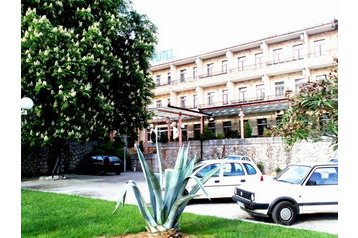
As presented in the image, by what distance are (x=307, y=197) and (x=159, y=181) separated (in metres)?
2.46

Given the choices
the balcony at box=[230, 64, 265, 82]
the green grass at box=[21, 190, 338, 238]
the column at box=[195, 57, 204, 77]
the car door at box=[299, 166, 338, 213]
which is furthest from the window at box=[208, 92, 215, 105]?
the car door at box=[299, 166, 338, 213]

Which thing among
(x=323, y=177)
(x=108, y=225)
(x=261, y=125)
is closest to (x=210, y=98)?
(x=261, y=125)

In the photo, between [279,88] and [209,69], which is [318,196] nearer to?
[279,88]

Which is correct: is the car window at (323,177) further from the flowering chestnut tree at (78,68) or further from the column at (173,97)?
the column at (173,97)

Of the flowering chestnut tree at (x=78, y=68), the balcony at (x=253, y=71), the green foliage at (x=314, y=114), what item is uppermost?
the balcony at (x=253, y=71)

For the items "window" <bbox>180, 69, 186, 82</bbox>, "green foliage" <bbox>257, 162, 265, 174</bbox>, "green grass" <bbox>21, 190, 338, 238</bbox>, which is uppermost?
"window" <bbox>180, 69, 186, 82</bbox>

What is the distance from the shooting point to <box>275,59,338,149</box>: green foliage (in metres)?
2.94

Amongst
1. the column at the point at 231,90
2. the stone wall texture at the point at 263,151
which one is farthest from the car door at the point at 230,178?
the column at the point at 231,90

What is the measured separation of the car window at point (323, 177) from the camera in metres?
5.31

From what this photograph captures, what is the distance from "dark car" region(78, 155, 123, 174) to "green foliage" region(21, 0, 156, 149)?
3.06 metres

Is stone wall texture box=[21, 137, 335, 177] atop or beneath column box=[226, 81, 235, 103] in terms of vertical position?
beneath

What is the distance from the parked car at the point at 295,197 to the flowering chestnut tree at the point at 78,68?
17.5 ft

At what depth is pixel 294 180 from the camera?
546 cm

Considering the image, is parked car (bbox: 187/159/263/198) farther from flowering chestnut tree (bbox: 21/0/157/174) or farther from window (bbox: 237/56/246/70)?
window (bbox: 237/56/246/70)
